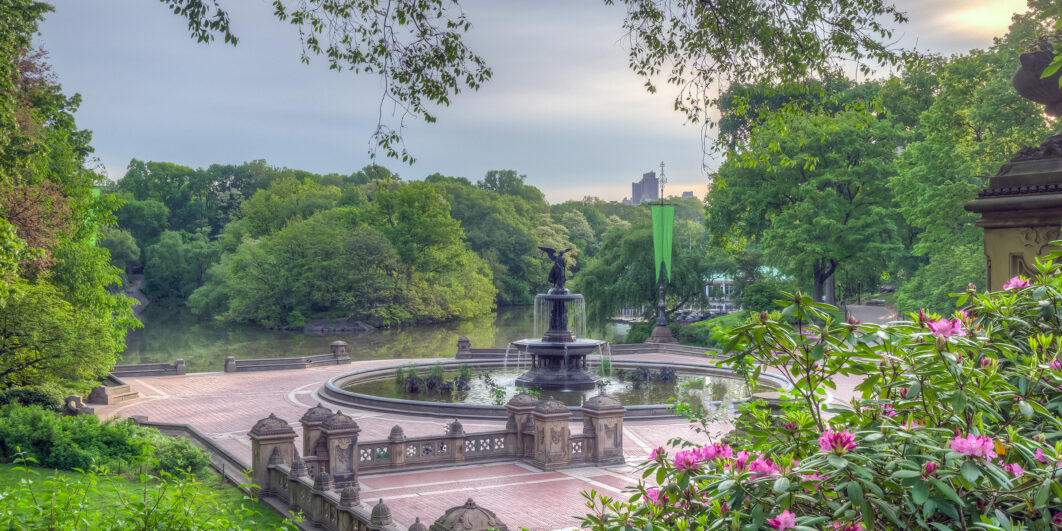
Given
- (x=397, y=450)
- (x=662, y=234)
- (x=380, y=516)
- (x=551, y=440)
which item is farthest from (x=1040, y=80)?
(x=662, y=234)

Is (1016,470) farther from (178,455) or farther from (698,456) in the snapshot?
(178,455)

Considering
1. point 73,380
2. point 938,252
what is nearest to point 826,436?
point 73,380

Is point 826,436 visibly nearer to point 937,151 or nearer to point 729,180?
point 937,151

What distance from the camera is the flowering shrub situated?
296cm

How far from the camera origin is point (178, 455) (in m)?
14.8

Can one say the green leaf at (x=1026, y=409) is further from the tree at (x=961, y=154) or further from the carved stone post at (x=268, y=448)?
the tree at (x=961, y=154)

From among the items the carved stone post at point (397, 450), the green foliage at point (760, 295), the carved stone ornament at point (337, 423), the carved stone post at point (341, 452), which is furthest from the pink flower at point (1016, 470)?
the green foliage at point (760, 295)

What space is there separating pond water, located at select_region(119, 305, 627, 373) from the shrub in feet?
83.2

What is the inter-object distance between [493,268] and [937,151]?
56465 mm

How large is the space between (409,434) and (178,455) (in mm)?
6695

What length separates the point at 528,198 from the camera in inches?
4732

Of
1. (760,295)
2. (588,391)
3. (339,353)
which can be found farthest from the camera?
(760,295)

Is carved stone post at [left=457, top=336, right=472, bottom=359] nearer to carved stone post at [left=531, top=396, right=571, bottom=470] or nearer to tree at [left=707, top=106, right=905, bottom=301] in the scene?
tree at [left=707, top=106, right=905, bottom=301]

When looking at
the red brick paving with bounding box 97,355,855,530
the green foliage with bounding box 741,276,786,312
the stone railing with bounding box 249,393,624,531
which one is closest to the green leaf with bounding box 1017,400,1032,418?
the red brick paving with bounding box 97,355,855,530
